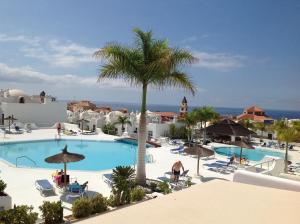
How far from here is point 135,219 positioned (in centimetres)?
364

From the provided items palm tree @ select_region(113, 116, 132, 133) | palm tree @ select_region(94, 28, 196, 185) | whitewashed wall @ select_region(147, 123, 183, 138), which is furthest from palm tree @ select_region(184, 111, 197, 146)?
palm tree @ select_region(94, 28, 196, 185)

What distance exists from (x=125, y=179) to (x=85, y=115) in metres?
33.2

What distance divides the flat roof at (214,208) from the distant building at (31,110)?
36321mm

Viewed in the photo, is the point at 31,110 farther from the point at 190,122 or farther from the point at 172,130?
the point at 190,122

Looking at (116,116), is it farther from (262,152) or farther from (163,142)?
(262,152)

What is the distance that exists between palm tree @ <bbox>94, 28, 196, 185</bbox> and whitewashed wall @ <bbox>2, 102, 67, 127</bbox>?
29561 mm

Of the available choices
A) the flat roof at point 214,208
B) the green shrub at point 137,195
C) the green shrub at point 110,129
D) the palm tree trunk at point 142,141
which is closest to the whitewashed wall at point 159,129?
the green shrub at point 110,129

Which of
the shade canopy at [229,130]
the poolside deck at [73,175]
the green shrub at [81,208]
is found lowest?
the poolside deck at [73,175]

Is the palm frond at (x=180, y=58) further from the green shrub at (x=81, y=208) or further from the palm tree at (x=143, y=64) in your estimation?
the green shrub at (x=81, y=208)

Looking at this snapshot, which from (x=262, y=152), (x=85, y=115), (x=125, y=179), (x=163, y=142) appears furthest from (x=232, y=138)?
(x=125, y=179)

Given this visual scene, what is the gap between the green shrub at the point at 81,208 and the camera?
885 cm

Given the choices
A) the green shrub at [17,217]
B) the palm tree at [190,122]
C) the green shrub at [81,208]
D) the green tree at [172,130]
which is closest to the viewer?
the green shrub at [17,217]

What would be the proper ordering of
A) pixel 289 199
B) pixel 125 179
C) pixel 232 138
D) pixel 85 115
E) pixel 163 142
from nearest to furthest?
pixel 289 199 → pixel 125 179 → pixel 163 142 → pixel 232 138 → pixel 85 115

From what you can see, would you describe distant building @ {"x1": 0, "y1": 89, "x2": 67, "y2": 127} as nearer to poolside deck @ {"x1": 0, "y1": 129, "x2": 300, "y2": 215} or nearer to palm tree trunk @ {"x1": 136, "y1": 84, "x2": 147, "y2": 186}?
poolside deck @ {"x1": 0, "y1": 129, "x2": 300, "y2": 215}
